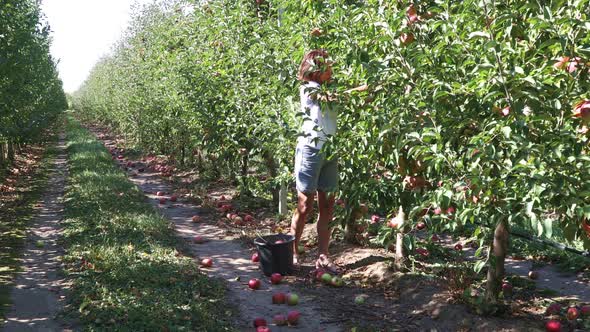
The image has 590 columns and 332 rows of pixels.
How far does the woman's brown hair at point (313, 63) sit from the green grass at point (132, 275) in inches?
76.3

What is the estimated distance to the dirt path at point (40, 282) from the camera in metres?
3.82

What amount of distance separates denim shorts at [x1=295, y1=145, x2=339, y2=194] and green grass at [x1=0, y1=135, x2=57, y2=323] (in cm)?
262

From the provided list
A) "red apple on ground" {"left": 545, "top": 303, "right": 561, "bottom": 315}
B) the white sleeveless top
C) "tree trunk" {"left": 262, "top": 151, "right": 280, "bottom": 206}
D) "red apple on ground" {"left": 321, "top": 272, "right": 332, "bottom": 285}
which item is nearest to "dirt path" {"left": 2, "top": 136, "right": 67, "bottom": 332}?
"red apple on ground" {"left": 321, "top": 272, "right": 332, "bottom": 285}

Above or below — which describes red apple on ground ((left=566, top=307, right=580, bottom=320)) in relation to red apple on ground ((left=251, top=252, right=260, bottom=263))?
below

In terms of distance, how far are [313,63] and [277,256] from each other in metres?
1.83

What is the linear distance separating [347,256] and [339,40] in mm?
2309

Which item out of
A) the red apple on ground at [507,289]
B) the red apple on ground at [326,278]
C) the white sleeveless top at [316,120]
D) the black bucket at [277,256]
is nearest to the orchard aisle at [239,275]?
the black bucket at [277,256]

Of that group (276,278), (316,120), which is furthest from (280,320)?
(316,120)

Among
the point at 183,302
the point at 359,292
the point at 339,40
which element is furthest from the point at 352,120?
the point at 183,302

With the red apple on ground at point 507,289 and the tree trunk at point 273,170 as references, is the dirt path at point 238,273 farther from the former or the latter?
the red apple on ground at point 507,289

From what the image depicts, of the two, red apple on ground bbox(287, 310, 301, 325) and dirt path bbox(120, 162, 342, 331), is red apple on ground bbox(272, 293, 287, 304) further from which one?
red apple on ground bbox(287, 310, 301, 325)

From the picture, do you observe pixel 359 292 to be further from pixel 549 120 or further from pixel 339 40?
pixel 549 120

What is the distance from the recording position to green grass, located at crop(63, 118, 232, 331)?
12.1 feet

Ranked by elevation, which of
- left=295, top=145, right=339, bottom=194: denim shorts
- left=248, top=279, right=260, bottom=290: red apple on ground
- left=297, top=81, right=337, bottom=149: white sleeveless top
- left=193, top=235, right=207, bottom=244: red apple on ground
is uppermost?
left=297, top=81, right=337, bottom=149: white sleeveless top
